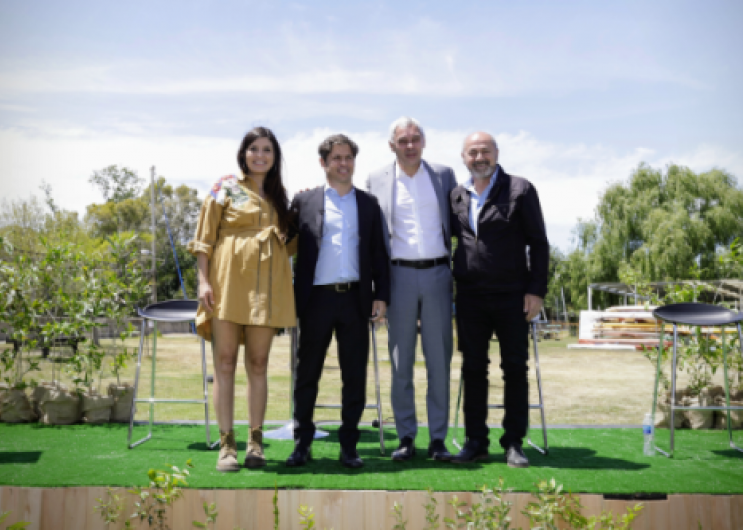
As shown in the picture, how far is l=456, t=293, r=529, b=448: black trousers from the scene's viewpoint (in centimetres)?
379

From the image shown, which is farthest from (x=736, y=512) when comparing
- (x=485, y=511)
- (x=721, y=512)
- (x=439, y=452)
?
(x=439, y=452)

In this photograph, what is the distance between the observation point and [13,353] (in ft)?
18.5

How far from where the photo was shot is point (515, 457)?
3.69m

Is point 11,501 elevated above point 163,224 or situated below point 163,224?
below

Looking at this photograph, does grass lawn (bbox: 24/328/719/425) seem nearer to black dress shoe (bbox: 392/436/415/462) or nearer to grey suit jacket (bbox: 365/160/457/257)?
black dress shoe (bbox: 392/436/415/462)

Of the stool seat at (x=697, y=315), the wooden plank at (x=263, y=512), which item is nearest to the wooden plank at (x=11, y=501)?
the wooden plank at (x=263, y=512)


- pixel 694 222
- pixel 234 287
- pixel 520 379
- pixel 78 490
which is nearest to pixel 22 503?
pixel 78 490

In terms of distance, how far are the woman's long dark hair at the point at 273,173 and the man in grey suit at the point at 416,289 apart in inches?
25.4

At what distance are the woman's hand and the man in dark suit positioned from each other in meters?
0.49

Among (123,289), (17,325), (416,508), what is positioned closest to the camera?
(416,508)

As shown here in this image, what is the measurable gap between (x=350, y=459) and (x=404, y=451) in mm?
363

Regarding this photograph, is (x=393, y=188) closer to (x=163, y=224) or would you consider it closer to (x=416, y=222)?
(x=416, y=222)

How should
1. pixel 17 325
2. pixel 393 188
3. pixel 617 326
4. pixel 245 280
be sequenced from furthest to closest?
pixel 617 326 → pixel 17 325 → pixel 393 188 → pixel 245 280

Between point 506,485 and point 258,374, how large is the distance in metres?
1.50
